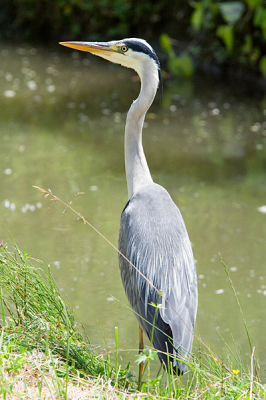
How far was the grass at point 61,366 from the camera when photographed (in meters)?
1.86

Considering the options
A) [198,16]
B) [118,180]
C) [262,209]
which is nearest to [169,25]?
[198,16]

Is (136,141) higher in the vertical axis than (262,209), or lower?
higher

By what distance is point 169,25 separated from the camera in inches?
404

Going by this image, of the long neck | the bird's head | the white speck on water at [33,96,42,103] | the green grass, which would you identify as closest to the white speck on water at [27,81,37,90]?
the white speck on water at [33,96,42,103]

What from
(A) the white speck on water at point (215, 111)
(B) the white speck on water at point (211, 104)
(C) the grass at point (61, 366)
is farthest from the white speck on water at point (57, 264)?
(B) the white speck on water at point (211, 104)

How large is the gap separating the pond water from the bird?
272 mm

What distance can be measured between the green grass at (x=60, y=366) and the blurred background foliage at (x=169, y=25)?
6846 mm

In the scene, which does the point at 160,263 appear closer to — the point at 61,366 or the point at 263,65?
the point at 61,366

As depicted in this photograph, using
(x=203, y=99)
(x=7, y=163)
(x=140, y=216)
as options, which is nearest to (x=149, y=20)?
(x=203, y=99)

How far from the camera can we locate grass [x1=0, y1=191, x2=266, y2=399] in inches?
73.2

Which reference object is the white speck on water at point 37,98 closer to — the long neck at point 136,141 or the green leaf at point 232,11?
the green leaf at point 232,11

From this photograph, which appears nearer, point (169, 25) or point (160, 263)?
point (160, 263)

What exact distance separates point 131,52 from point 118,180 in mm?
2322

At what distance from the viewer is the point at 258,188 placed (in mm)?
5238
